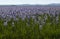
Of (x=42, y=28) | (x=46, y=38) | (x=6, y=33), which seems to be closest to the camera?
(x=46, y=38)

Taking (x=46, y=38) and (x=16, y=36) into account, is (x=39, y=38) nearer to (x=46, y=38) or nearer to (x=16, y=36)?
(x=46, y=38)

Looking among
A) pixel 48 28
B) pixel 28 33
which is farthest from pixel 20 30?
pixel 48 28

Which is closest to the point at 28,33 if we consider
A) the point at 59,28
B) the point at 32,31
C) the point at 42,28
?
the point at 32,31

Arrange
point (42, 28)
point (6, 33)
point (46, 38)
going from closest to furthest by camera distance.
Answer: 1. point (46, 38)
2. point (6, 33)
3. point (42, 28)

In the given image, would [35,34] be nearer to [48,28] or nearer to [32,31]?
[32,31]

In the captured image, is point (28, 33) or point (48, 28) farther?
point (48, 28)

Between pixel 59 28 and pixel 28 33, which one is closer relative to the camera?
pixel 28 33

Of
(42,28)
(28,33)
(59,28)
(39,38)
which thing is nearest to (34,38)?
(39,38)
